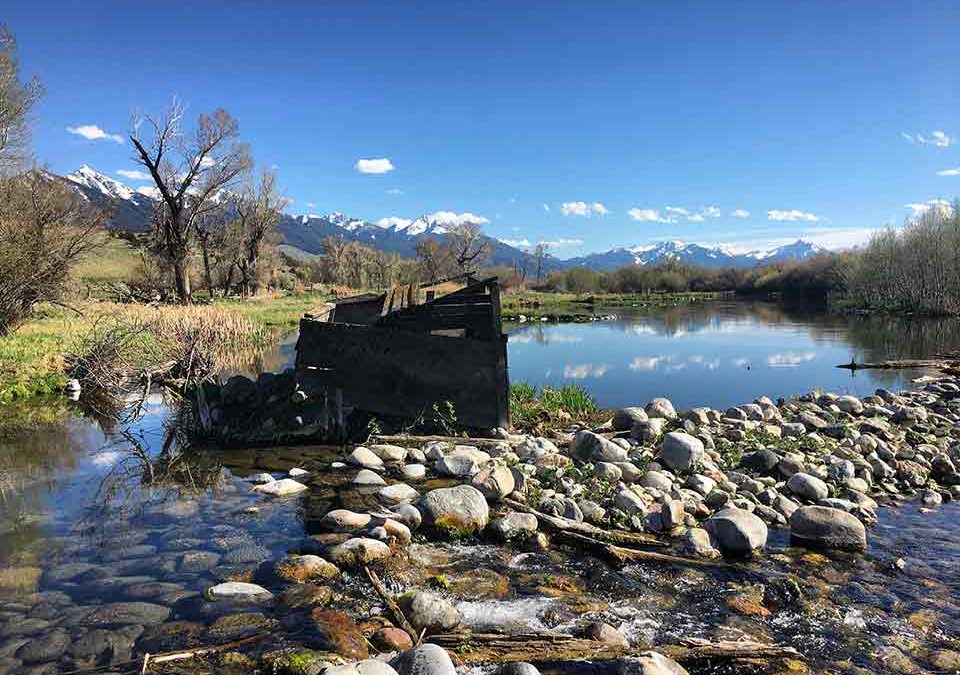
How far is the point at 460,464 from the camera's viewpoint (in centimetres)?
979

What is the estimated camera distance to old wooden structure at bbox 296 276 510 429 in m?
11.5

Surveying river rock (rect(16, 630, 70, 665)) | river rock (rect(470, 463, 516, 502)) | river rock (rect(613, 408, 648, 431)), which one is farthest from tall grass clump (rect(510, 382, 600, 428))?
river rock (rect(16, 630, 70, 665))

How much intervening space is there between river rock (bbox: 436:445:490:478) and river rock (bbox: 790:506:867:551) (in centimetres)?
464

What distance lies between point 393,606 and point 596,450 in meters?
5.54

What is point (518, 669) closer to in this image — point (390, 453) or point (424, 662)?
point (424, 662)

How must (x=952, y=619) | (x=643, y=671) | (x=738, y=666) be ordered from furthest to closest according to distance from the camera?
(x=952, y=619) → (x=738, y=666) → (x=643, y=671)

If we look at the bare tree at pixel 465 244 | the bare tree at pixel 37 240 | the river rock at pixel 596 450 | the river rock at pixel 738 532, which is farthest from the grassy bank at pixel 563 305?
the river rock at pixel 738 532

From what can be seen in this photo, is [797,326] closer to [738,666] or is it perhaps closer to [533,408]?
[533,408]

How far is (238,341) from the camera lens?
26.4m

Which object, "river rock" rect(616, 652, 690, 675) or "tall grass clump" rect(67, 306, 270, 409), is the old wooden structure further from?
"river rock" rect(616, 652, 690, 675)

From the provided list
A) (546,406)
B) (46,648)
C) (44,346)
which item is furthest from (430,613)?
(44,346)

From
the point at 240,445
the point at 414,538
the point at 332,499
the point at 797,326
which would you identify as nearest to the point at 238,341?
the point at 240,445

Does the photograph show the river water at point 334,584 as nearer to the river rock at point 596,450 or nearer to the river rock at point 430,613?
the river rock at point 430,613

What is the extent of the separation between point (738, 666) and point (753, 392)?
55.6ft
